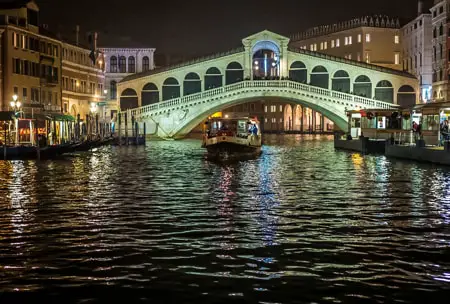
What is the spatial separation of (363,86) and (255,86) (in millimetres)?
10942

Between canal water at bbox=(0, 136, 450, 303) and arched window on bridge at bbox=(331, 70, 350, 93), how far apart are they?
142 ft

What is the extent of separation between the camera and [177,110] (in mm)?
56281

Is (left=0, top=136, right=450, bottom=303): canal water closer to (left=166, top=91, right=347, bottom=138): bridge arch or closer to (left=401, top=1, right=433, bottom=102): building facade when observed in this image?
(left=166, top=91, right=347, bottom=138): bridge arch

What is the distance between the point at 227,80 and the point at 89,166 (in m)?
36.4

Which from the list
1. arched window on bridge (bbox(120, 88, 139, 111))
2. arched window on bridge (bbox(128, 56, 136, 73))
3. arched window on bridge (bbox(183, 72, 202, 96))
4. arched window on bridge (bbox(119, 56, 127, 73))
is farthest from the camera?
arched window on bridge (bbox(128, 56, 136, 73))

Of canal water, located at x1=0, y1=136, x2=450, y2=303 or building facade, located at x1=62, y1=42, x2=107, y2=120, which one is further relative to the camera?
building facade, located at x1=62, y1=42, x2=107, y2=120

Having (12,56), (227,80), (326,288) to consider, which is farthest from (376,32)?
(326,288)

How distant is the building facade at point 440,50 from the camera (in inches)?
2032

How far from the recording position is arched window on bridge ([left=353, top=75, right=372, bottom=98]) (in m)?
61.9

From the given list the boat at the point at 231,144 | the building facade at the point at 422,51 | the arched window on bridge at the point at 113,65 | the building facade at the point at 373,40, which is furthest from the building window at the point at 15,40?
the building facade at the point at 373,40

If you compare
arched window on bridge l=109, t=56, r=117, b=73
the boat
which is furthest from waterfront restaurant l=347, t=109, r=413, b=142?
arched window on bridge l=109, t=56, r=117, b=73

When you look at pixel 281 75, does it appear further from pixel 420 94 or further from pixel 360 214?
pixel 360 214

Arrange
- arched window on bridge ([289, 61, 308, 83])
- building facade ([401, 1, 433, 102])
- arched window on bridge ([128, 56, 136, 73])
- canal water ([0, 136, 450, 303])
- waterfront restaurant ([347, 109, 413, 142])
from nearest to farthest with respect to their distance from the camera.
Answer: canal water ([0, 136, 450, 303]) → waterfront restaurant ([347, 109, 413, 142]) → building facade ([401, 1, 433, 102]) → arched window on bridge ([289, 61, 308, 83]) → arched window on bridge ([128, 56, 136, 73])

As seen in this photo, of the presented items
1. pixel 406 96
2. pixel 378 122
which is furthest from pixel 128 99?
pixel 378 122
